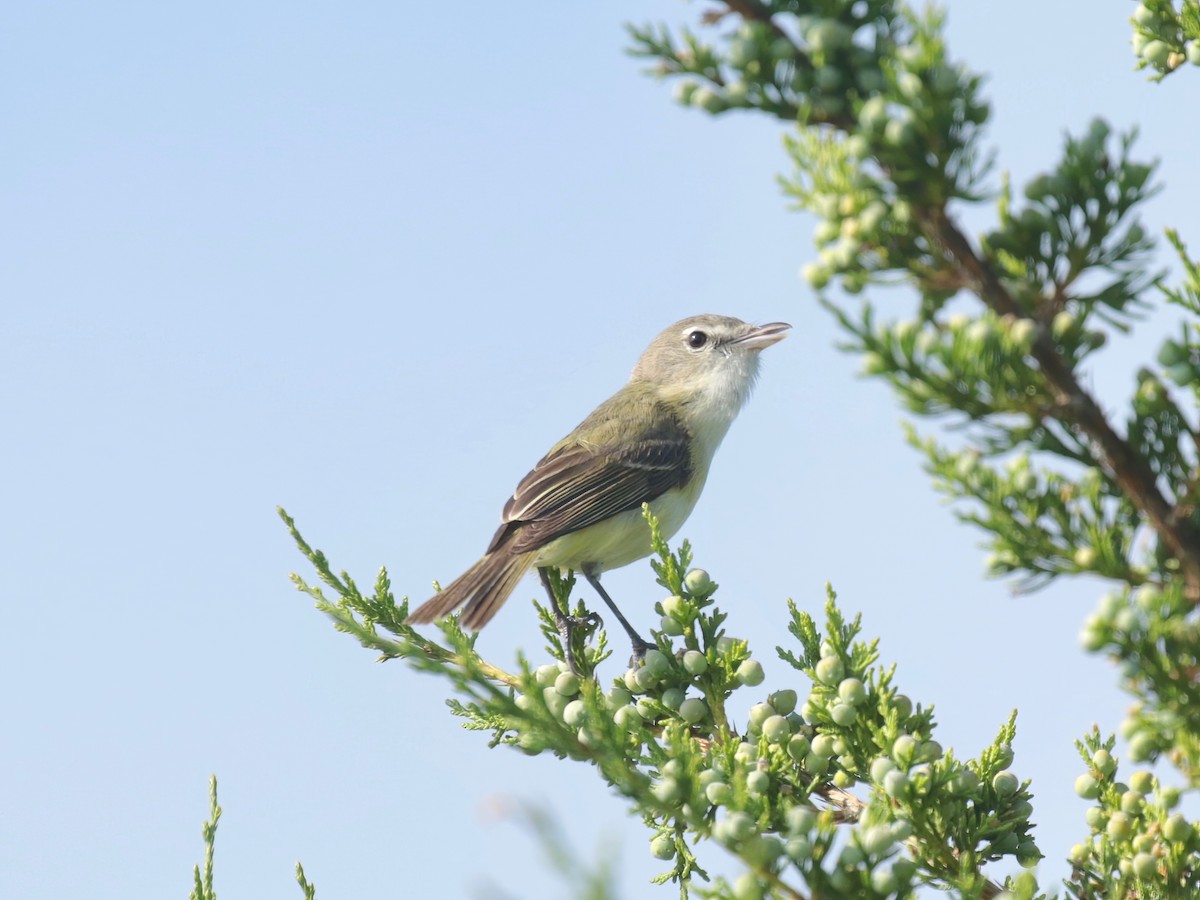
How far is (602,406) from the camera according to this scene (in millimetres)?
7383

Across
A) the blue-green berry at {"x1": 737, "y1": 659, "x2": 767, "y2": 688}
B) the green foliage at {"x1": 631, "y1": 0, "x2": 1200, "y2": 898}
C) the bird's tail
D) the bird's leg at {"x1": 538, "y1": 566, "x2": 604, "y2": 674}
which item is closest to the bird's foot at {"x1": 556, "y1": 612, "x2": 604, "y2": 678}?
the bird's leg at {"x1": 538, "y1": 566, "x2": 604, "y2": 674}

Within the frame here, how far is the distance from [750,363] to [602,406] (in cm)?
95

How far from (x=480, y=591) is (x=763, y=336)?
285cm

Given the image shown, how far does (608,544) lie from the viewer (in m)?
6.20

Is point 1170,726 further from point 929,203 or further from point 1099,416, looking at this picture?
point 929,203

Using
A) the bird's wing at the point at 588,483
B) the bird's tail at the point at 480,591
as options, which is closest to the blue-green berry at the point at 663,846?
the bird's tail at the point at 480,591

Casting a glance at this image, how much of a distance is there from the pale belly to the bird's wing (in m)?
0.05

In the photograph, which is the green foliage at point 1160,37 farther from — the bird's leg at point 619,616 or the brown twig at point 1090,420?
the bird's leg at point 619,616

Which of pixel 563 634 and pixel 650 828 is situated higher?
pixel 563 634

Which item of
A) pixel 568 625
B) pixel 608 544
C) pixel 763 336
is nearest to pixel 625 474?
pixel 608 544

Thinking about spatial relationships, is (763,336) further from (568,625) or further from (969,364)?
(969,364)

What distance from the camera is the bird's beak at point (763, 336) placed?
724cm

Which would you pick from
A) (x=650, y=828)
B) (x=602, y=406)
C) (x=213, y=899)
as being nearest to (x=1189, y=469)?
(x=650, y=828)

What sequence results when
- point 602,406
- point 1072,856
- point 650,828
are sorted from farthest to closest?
point 602,406 < point 650,828 < point 1072,856
